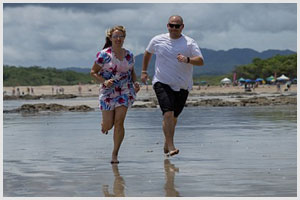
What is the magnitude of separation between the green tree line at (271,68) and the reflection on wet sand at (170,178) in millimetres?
102407

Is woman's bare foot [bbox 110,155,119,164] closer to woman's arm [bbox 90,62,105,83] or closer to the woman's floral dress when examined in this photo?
the woman's floral dress

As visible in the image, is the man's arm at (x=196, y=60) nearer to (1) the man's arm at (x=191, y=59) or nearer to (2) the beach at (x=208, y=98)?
(1) the man's arm at (x=191, y=59)

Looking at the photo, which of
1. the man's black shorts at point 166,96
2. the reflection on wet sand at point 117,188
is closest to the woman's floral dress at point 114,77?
the man's black shorts at point 166,96

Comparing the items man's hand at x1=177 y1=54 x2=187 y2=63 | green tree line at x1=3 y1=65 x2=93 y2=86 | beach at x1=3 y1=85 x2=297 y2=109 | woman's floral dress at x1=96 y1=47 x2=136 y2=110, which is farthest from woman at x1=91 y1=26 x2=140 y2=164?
green tree line at x1=3 y1=65 x2=93 y2=86

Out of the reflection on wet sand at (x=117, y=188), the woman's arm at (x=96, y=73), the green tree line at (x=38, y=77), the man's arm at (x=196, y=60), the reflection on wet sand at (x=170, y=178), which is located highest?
the green tree line at (x=38, y=77)

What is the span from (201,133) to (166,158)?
367 centimetres

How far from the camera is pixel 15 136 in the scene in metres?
12.2

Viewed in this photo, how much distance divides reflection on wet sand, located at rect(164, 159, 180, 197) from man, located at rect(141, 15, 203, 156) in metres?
0.68

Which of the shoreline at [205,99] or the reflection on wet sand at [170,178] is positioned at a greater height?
the shoreline at [205,99]

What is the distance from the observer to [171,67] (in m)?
8.70

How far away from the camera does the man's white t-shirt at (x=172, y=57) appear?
8.62 meters

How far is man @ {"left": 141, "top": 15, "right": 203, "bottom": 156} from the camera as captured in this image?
859 centimetres

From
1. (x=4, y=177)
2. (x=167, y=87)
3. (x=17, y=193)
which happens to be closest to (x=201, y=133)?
(x=167, y=87)

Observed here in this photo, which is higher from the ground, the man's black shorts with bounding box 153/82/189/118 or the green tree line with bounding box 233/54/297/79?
the green tree line with bounding box 233/54/297/79
